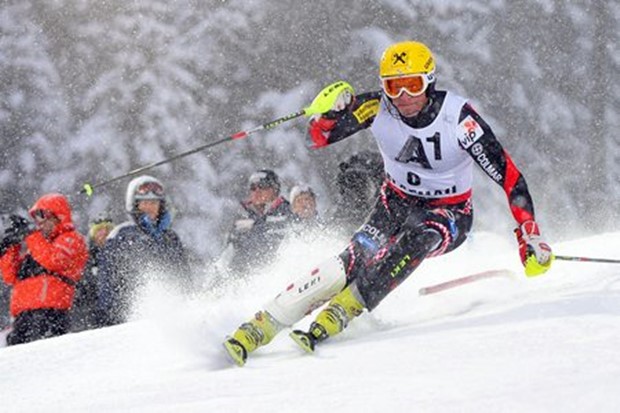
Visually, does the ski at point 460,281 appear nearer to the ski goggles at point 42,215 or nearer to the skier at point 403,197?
the skier at point 403,197

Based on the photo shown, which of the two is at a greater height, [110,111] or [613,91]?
[110,111]

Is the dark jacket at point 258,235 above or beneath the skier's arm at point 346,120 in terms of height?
beneath

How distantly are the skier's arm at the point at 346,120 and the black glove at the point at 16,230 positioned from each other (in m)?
2.10

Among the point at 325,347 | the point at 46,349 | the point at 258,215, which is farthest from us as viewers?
the point at 258,215

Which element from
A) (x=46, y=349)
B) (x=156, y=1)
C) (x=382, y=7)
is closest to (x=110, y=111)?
(x=156, y=1)

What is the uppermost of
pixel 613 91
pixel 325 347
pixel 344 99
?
pixel 344 99

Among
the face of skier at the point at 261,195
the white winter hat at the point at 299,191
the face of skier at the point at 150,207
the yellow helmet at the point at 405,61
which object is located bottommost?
the white winter hat at the point at 299,191

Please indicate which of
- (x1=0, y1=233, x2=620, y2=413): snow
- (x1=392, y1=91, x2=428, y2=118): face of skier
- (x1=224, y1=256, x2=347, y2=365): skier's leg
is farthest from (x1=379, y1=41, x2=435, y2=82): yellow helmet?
(x1=0, y1=233, x2=620, y2=413): snow

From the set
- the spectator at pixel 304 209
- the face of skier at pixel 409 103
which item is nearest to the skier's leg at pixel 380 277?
the face of skier at pixel 409 103

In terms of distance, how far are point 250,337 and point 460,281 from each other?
5.89 ft

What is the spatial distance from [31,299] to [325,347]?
2.37 metres

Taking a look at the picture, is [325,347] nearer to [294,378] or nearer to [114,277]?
[294,378]

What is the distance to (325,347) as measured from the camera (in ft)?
14.8

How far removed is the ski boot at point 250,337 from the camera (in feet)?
14.2
